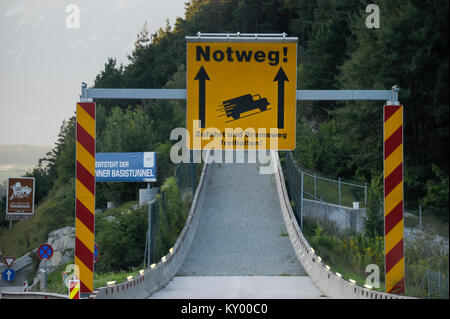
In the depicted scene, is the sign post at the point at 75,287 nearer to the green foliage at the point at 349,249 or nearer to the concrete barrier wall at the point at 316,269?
the concrete barrier wall at the point at 316,269

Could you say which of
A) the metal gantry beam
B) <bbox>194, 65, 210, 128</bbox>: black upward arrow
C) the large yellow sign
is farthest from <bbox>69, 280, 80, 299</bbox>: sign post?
<bbox>194, 65, 210, 128</bbox>: black upward arrow

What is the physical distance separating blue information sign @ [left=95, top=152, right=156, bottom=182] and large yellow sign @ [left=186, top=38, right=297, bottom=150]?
33.6 metres

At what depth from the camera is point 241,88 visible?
1016 cm

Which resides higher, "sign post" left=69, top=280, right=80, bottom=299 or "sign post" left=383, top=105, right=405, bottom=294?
"sign post" left=383, top=105, right=405, bottom=294

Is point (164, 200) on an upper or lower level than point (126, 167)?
lower

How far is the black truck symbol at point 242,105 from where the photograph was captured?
10.2 meters

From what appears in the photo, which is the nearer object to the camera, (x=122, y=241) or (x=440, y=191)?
(x=440, y=191)

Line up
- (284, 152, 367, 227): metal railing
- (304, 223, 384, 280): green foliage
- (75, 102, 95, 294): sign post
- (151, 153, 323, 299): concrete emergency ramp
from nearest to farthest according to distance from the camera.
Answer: (75, 102, 95, 294): sign post
(151, 153, 323, 299): concrete emergency ramp
(304, 223, 384, 280): green foliage
(284, 152, 367, 227): metal railing

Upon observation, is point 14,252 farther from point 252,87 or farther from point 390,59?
point 252,87

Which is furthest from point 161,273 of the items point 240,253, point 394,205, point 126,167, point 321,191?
point 126,167

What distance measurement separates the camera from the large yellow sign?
1002 cm

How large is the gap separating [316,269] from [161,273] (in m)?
5.66

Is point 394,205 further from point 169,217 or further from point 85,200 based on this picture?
point 169,217

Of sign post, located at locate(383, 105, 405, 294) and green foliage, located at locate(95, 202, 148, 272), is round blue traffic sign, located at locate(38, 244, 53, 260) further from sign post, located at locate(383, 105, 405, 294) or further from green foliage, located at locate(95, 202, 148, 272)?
sign post, located at locate(383, 105, 405, 294)
